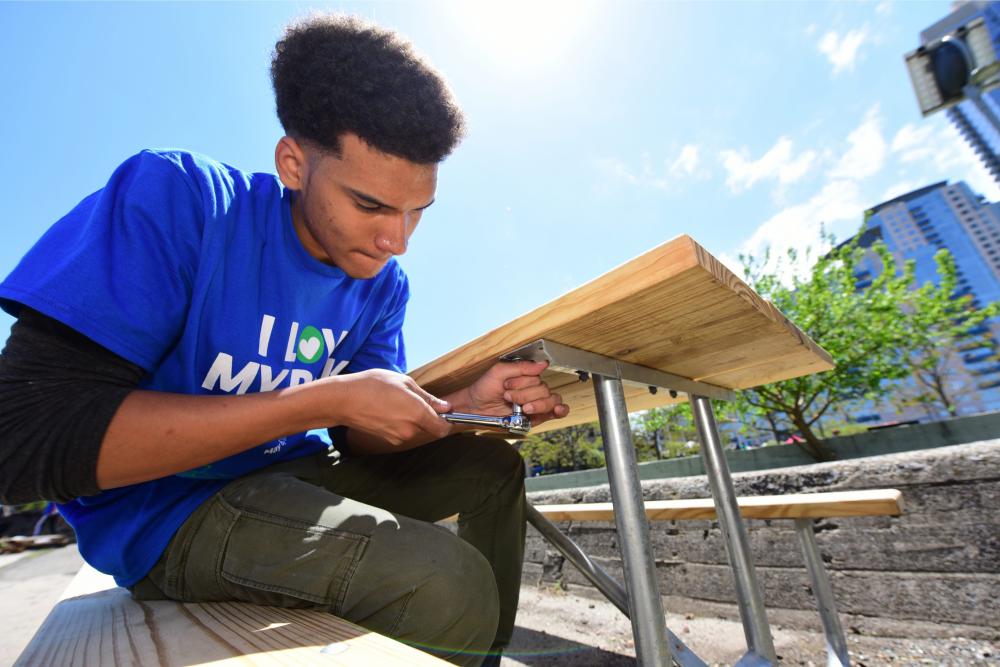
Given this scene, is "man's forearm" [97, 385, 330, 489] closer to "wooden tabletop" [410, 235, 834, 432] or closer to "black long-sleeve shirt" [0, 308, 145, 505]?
"black long-sleeve shirt" [0, 308, 145, 505]

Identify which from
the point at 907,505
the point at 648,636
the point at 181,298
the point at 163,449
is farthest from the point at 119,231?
the point at 907,505

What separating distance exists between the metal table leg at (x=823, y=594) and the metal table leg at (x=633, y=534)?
3.82 ft

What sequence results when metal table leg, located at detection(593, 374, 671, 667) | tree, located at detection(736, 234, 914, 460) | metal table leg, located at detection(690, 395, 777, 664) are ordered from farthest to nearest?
1. tree, located at detection(736, 234, 914, 460)
2. metal table leg, located at detection(690, 395, 777, 664)
3. metal table leg, located at detection(593, 374, 671, 667)

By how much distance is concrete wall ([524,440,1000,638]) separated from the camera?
70.6 inches

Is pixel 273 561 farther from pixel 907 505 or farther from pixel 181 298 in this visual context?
pixel 907 505

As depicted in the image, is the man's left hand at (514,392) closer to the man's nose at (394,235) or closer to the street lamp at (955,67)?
the man's nose at (394,235)

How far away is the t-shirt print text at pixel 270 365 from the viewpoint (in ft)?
3.63

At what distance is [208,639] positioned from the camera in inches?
25.8

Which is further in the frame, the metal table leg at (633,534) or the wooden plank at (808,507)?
the wooden plank at (808,507)

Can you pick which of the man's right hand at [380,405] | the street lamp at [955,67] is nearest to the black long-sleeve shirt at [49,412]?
the man's right hand at [380,405]

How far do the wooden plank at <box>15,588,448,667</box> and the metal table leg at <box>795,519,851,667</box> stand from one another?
1752mm

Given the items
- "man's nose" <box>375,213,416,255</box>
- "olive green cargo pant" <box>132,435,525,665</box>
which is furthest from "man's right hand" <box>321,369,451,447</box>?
"man's nose" <box>375,213,416,255</box>

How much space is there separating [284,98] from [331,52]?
0.20m

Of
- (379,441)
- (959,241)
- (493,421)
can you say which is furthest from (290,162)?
(959,241)
